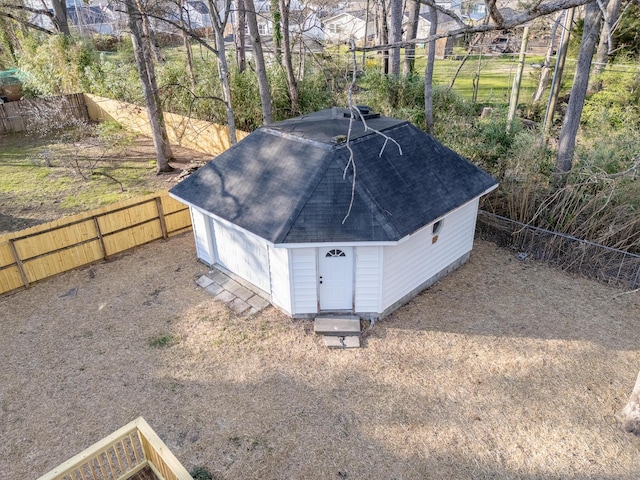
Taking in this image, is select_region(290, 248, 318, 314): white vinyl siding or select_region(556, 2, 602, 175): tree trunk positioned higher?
select_region(556, 2, 602, 175): tree trunk

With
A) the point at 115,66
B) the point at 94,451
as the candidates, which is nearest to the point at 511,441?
the point at 94,451

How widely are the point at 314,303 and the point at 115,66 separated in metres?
19.9

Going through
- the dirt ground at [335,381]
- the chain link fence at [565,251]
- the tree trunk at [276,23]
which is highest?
the tree trunk at [276,23]

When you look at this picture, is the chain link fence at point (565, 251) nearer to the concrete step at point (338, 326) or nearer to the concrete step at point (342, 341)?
the concrete step at point (338, 326)

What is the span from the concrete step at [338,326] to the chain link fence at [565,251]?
5394 mm

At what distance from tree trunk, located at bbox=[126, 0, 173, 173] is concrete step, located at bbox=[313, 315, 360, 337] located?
34.6 feet

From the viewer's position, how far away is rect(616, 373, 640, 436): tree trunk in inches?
258

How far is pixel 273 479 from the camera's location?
6.05 metres

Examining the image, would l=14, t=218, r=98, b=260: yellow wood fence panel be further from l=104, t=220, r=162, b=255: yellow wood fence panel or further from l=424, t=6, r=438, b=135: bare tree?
l=424, t=6, r=438, b=135: bare tree

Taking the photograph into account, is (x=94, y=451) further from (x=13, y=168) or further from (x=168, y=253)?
(x=13, y=168)

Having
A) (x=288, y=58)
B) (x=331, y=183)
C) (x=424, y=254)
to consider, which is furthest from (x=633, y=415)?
(x=288, y=58)

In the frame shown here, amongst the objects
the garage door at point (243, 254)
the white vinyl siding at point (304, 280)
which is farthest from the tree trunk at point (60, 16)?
the white vinyl siding at point (304, 280)

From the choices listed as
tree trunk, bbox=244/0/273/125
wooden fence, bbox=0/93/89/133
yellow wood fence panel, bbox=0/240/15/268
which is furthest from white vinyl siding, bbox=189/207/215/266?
wooden fence, bbox=0/93/89/133

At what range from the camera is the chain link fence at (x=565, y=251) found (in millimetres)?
9953
